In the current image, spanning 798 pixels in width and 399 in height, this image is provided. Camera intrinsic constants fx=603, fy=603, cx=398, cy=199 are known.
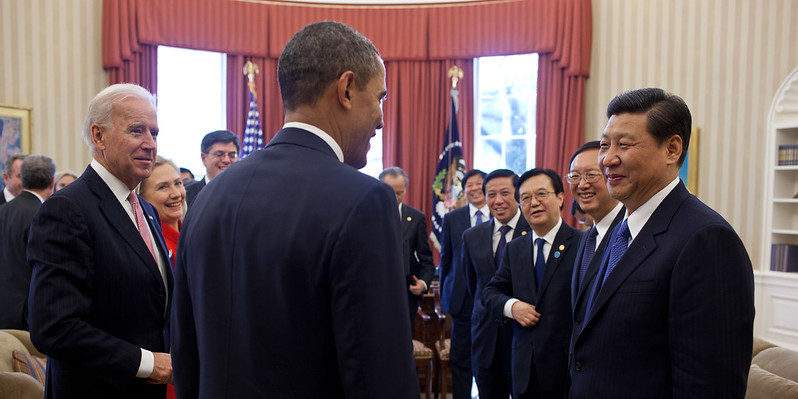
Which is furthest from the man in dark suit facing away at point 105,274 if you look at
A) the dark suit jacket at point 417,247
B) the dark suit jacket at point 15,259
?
the dark suit jacket at point 417,247

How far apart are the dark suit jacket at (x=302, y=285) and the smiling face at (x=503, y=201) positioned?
294cm

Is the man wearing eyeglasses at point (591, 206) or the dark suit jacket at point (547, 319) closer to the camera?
the man wearing eyeglasses at point (591, 206)

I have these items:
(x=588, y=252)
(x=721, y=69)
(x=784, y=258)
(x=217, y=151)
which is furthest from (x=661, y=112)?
(x=721, y=69)

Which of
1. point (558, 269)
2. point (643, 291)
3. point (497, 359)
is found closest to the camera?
point (643, 291)

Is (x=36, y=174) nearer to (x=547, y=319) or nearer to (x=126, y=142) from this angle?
(x=126, y=142)

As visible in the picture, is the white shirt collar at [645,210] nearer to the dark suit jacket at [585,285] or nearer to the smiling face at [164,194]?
the dark suit jacket at [585,285]

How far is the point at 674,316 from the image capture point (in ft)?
5.00

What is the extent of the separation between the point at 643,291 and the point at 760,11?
649 centimetres

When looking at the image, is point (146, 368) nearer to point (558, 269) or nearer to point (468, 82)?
point (558, 269)

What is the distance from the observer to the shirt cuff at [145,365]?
5.56 ft

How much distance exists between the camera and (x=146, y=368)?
1.70 meters

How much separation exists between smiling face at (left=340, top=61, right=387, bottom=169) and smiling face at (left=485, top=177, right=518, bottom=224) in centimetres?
283

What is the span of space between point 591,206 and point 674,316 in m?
1.16

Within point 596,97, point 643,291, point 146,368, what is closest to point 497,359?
point 643,291
